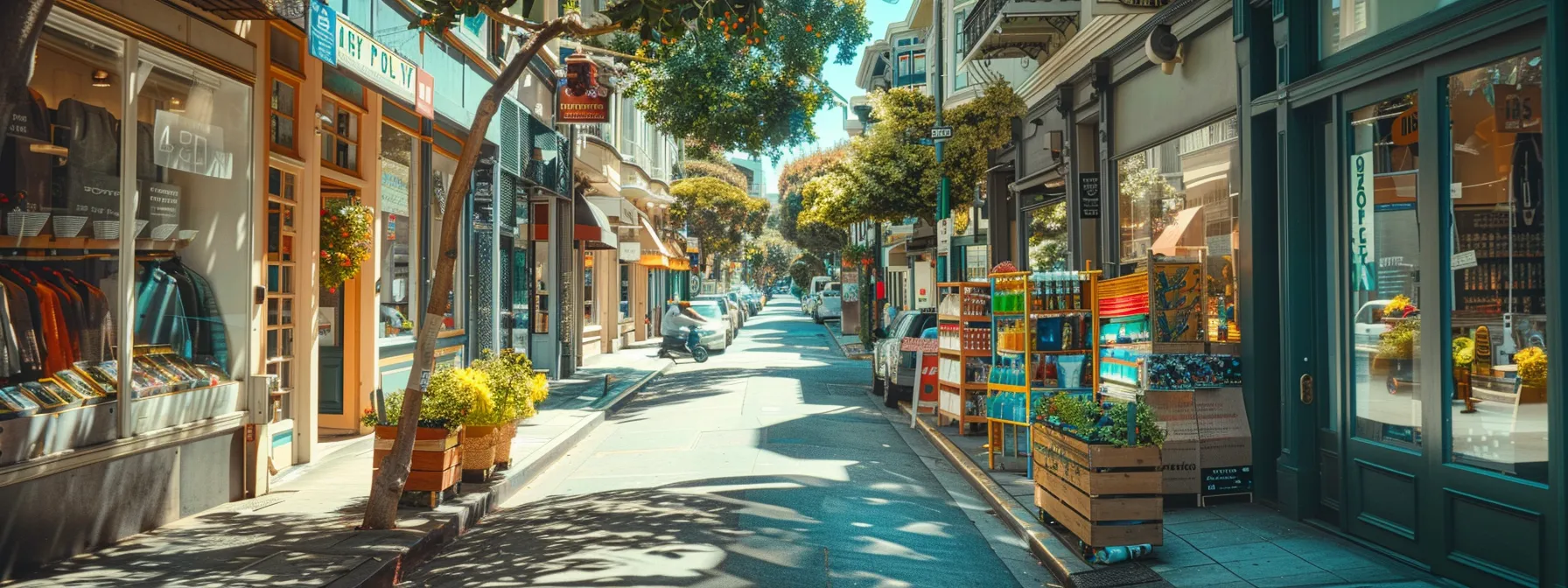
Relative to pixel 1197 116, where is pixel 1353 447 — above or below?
below

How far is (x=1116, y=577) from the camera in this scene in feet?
22.1

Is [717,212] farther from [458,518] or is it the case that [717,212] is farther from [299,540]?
[299,540]

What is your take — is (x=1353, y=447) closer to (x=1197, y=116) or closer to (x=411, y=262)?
(x=1197, y=116)

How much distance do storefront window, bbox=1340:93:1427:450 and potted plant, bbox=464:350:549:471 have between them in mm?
6767

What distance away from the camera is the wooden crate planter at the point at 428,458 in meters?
8.66

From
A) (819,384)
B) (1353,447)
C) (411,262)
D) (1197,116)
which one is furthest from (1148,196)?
(819,384)

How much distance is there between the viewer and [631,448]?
507 inches

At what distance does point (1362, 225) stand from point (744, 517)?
15.9 ft

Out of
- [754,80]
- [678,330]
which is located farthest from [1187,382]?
[678,330]

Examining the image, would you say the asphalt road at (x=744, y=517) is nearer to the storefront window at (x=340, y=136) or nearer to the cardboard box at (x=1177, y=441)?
the cardboard box at (x=1177, y=441)

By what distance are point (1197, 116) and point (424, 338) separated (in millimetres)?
7236

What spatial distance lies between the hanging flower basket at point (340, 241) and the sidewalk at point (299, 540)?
1.82 metres

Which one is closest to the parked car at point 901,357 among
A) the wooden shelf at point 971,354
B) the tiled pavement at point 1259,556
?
the wooden shelf at point 971,354

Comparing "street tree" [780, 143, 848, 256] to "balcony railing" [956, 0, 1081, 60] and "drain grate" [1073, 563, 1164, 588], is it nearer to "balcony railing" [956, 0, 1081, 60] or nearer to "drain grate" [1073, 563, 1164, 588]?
"balcony railing" [956, 0, 1081, 60]
